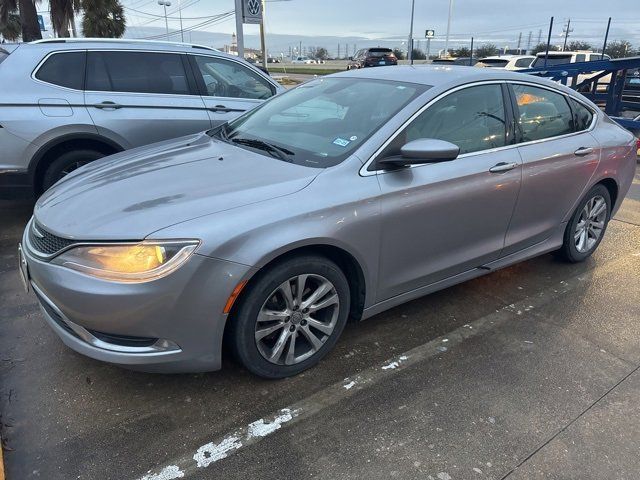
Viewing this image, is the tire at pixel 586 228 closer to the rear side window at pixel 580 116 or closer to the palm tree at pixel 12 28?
the rear side window at pixel 580 116

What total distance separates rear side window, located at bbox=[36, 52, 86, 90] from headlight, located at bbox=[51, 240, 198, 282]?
3335mm

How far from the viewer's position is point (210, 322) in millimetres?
2359

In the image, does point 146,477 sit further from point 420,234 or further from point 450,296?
point 450,296

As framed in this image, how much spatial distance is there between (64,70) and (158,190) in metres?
3.08

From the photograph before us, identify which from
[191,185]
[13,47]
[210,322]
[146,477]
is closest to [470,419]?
[210,322]

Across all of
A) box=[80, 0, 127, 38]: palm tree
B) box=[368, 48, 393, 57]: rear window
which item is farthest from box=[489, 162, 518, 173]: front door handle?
box=[368, 48, 393, 57]: rear window

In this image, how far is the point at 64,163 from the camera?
15.9ft

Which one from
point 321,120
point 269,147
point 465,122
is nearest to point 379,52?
point 465,122

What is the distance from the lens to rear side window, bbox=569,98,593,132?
4.04 m

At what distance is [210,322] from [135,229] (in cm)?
55

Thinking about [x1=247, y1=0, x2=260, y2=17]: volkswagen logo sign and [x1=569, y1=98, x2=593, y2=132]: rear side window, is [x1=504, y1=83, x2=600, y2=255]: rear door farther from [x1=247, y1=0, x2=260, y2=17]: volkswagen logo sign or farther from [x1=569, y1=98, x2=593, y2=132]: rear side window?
[x1=247, y1=0, x2=260, y2=17]: volkswagen logo sign

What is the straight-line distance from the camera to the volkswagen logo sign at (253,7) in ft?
40.1

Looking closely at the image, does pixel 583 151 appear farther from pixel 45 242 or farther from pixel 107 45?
pixel 107 45

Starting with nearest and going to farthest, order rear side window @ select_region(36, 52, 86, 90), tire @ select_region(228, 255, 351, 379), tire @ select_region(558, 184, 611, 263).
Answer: tire @ select_region(228, 255, 351, 379) → tire @ select_region(558, 184, 611, 263) → rear side window @ select_region(36, 52, 86, 90)
